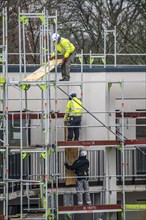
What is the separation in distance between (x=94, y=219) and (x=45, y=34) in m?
6.09

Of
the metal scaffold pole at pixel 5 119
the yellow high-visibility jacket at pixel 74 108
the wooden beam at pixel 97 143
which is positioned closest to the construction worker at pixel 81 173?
the wooden beam at pixel 97 143

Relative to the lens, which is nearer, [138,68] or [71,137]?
[71,137]

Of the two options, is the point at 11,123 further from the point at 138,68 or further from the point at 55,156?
the point at 138,68

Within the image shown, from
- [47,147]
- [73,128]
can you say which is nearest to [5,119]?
[47,147]

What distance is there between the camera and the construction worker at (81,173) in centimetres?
2394

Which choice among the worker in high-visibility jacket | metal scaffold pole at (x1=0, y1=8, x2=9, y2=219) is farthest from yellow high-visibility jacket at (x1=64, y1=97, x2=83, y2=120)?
metal scaffold pole at (x1=0, y1=8, x2=9, y2=219)

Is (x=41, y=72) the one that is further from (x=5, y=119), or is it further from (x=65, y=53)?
(x=5, y=119)

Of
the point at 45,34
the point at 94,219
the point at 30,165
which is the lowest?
the point at 94,219

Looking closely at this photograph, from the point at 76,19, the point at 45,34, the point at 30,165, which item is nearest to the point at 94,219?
the point at 30,165

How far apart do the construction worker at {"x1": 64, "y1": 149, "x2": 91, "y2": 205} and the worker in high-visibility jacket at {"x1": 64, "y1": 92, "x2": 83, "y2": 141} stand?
66 cm

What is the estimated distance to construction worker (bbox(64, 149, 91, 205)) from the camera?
23938 mm

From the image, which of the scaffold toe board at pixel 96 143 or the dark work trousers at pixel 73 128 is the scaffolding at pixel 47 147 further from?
the dark work trousers at pixel 73 128

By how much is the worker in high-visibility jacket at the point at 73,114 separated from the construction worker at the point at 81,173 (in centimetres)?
66

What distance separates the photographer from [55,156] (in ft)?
77.7
